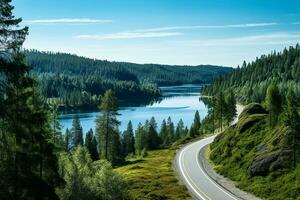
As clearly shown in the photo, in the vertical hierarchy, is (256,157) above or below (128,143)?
above

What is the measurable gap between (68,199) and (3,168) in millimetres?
15011

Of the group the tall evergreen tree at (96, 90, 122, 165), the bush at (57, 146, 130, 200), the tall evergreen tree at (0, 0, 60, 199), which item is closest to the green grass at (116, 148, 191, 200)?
the tall evergreen tree at (96, 90, 122, 165)

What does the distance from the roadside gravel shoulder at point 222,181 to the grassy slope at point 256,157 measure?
3.65ft

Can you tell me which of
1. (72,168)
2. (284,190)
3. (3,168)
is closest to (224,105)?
(284,190)

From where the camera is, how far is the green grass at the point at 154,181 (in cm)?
6488

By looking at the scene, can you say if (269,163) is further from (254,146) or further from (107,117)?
(107,117)

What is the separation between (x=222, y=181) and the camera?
2948 inches

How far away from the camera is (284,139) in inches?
2977

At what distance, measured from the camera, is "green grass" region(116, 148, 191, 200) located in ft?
213

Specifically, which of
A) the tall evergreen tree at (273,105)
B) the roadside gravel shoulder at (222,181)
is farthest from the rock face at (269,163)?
the tall evergreen tree at (273,105)

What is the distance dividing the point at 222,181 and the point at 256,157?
27.7ft

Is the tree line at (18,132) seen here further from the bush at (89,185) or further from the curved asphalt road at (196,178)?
the curved asphalt road at (196,178)

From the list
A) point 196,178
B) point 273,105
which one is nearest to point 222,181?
point 196,178

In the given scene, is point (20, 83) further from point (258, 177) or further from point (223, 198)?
point (258, 177)
